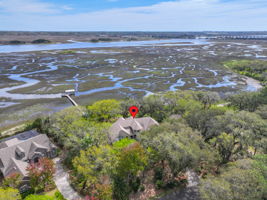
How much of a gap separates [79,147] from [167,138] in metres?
11.5

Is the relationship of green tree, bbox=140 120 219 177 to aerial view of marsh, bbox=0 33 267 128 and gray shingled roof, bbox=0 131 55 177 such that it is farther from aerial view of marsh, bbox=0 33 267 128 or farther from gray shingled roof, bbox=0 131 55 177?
aerial view of marsh, bbox=0 33 267 128

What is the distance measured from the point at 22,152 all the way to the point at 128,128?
16.7m

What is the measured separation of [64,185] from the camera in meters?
22.8

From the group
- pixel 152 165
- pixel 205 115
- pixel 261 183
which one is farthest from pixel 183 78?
pixel 261 183

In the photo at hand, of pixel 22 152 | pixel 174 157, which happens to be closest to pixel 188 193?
pixel 174 157

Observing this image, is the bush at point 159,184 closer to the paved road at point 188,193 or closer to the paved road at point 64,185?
Result: the paved road at point 188,193

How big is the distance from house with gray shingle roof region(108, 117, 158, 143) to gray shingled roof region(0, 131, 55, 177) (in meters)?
10.3

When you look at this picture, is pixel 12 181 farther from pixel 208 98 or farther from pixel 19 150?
pixel 208 98

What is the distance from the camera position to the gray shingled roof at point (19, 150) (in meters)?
24.0

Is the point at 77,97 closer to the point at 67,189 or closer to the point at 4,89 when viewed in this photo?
the point at 4,89

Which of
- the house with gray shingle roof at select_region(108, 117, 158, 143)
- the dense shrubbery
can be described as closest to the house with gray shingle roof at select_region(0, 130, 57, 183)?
the dense shrubbery

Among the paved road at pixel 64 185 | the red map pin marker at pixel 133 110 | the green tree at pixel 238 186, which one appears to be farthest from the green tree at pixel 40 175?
the red map pin marker at pixel 133 110

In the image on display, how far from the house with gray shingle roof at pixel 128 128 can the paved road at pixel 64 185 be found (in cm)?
911

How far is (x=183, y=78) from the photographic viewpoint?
76.9 meters
